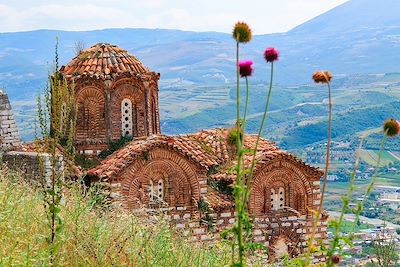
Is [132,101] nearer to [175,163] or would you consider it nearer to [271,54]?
[175,163]

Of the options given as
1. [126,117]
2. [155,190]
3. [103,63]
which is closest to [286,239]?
[155,190]

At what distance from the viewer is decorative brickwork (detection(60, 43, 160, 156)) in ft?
55.8

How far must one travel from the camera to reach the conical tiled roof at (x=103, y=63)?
17062 mm

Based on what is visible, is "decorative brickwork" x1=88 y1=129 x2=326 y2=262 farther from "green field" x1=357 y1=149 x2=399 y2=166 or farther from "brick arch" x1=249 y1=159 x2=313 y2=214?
"green field" x1=357 y1=149 x2=399 y2=166

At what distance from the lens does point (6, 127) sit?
15.2 m

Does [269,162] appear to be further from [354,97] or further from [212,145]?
[354,97]

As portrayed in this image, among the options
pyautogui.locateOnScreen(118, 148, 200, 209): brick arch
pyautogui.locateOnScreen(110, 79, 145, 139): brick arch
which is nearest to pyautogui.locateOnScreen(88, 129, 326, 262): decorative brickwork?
pyautogui.locateOnScreen(118, 148, 200, 209): brick arch

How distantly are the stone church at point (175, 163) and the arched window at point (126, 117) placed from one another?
0.08 feet

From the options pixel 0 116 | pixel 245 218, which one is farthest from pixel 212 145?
pixel 245 218

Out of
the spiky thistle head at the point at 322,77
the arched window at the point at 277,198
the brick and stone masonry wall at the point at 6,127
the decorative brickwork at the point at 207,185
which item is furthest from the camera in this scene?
the arched window at the point at 277,198

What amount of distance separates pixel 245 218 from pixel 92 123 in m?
12.8

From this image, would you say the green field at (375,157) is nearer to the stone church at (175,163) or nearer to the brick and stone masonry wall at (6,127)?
the stone church at (175,163)

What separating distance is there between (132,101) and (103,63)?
1.11 m

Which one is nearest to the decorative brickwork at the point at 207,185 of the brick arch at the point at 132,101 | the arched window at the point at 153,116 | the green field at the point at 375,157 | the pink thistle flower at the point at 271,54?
the arched window at the point at 153,116
